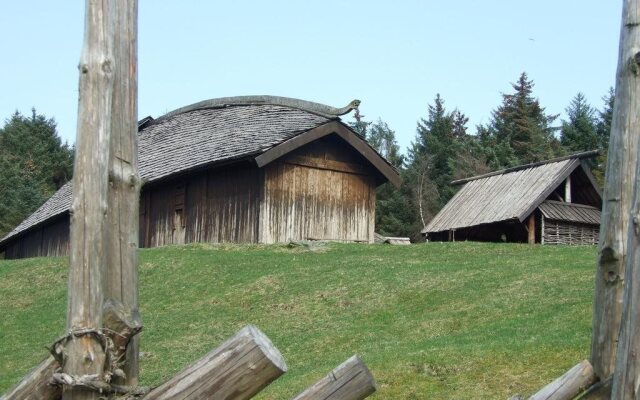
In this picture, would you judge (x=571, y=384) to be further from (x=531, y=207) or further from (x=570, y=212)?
(x=570, y=212)

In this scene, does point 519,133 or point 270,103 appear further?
point 519,133

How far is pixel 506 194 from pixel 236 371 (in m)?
31.5

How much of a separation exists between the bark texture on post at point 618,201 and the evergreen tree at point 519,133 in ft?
176

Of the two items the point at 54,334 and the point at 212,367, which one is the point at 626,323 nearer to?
the point at 212,367

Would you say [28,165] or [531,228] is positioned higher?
[28,165]

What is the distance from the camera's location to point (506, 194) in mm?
35219

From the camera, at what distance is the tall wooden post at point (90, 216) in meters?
4.57

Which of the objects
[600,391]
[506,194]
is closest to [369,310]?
[600,391]

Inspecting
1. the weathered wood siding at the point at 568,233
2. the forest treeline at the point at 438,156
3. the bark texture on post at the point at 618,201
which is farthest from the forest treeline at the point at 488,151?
the bark texture on post at the point at 618,201

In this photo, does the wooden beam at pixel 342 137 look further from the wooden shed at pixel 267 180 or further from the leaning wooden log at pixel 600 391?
the leaning wooden log at pixel 600 391

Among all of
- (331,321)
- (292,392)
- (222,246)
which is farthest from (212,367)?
(222,246)

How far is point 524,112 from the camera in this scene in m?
63.4

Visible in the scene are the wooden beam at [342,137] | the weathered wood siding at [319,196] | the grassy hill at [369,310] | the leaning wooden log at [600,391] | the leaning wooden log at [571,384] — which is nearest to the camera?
the leaning wooden log at [600,391]

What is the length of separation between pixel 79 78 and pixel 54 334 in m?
15.9
